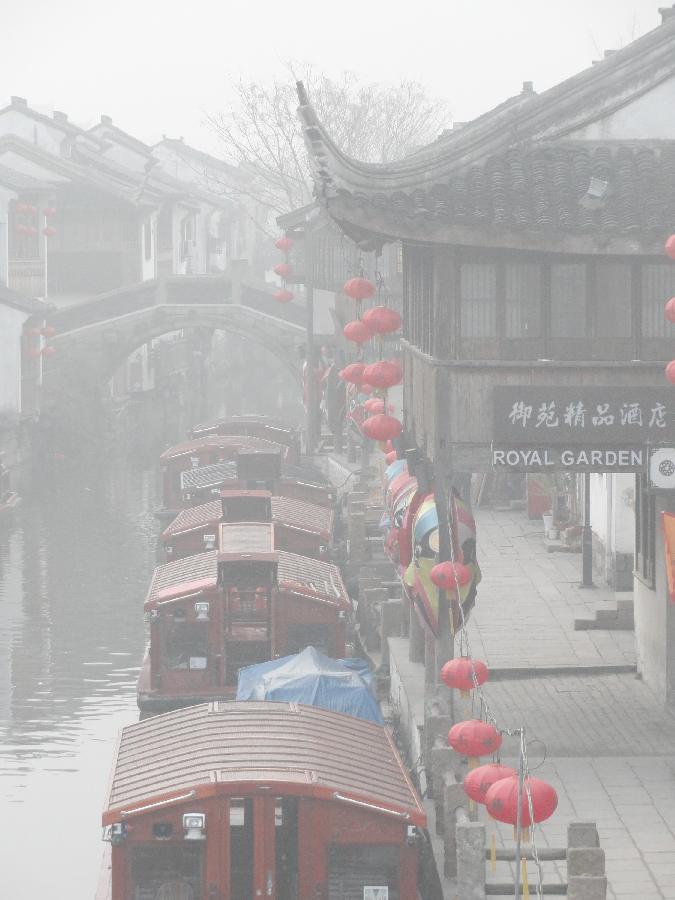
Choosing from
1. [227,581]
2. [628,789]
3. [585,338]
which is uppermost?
[585,338]

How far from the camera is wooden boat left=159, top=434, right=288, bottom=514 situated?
122 feet

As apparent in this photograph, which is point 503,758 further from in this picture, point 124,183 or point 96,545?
point 124,183

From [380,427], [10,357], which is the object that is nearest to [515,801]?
[380,427]

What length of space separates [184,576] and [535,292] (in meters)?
8.59

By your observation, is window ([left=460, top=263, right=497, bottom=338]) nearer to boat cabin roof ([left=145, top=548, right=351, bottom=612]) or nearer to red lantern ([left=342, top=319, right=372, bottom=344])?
red lantern ([left=342, top=319, right=372, bottom=344])

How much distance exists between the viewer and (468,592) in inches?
705

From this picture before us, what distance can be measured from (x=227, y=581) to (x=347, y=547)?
8.55 metres

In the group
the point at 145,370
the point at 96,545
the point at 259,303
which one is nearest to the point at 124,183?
the point at 145,370

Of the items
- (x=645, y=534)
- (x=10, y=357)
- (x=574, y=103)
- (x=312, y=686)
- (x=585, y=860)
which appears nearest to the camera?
(x=585, y=860)

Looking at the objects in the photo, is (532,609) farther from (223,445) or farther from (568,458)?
(223,445)

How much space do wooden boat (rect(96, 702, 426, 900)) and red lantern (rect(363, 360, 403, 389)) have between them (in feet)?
18.0

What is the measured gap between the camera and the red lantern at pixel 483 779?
13.0 metres

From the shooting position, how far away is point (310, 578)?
78.1 ft

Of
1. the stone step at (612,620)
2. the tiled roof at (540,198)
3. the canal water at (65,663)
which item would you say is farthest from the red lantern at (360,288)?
the canal water at (65,663)
